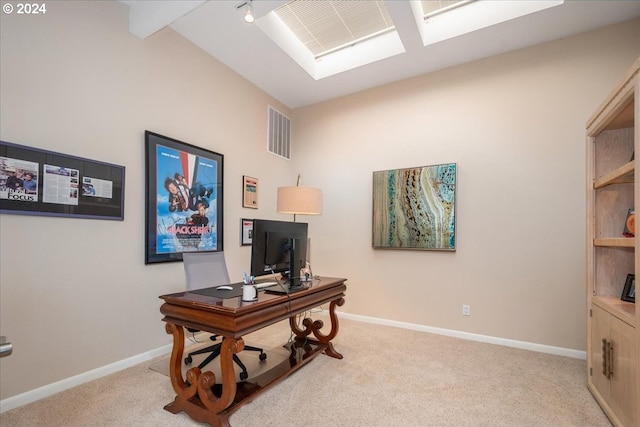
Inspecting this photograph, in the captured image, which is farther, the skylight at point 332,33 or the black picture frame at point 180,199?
the skylight at point 332,33

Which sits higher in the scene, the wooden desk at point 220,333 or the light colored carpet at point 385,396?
the wooden desk at point 220,333

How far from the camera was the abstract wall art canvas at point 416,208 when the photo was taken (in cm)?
347

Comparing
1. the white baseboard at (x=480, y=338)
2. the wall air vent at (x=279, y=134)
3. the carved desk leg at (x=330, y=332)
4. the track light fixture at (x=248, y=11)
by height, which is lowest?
the white baseboard at (x=480, y=338)

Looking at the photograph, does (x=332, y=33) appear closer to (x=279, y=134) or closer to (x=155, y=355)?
(x=279, y=134)

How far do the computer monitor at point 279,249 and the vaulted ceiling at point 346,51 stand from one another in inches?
71.8

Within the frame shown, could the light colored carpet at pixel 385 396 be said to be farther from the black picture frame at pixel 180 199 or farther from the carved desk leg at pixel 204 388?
the black picture frame at pixel 180 199

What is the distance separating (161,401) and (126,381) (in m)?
0.49

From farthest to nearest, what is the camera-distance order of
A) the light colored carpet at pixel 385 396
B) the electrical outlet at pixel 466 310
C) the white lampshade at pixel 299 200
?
the electrical outlet at pixel 466 310, the white lampshade at pixel 299 200, the light colored carpet at pixel 385 396

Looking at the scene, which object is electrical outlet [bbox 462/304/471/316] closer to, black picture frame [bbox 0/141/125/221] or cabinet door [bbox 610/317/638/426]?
cabinet door [bbox 610/317/638/426]

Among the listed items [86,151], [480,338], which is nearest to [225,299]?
→ [86,151]

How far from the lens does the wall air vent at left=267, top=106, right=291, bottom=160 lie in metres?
4.34

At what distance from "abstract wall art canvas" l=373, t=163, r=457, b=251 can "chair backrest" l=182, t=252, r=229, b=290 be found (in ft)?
6.45

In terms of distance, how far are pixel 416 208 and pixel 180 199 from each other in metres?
2.62

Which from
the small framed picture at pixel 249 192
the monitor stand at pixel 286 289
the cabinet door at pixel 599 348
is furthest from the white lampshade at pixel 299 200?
the cabinet door at pixel 599 348
